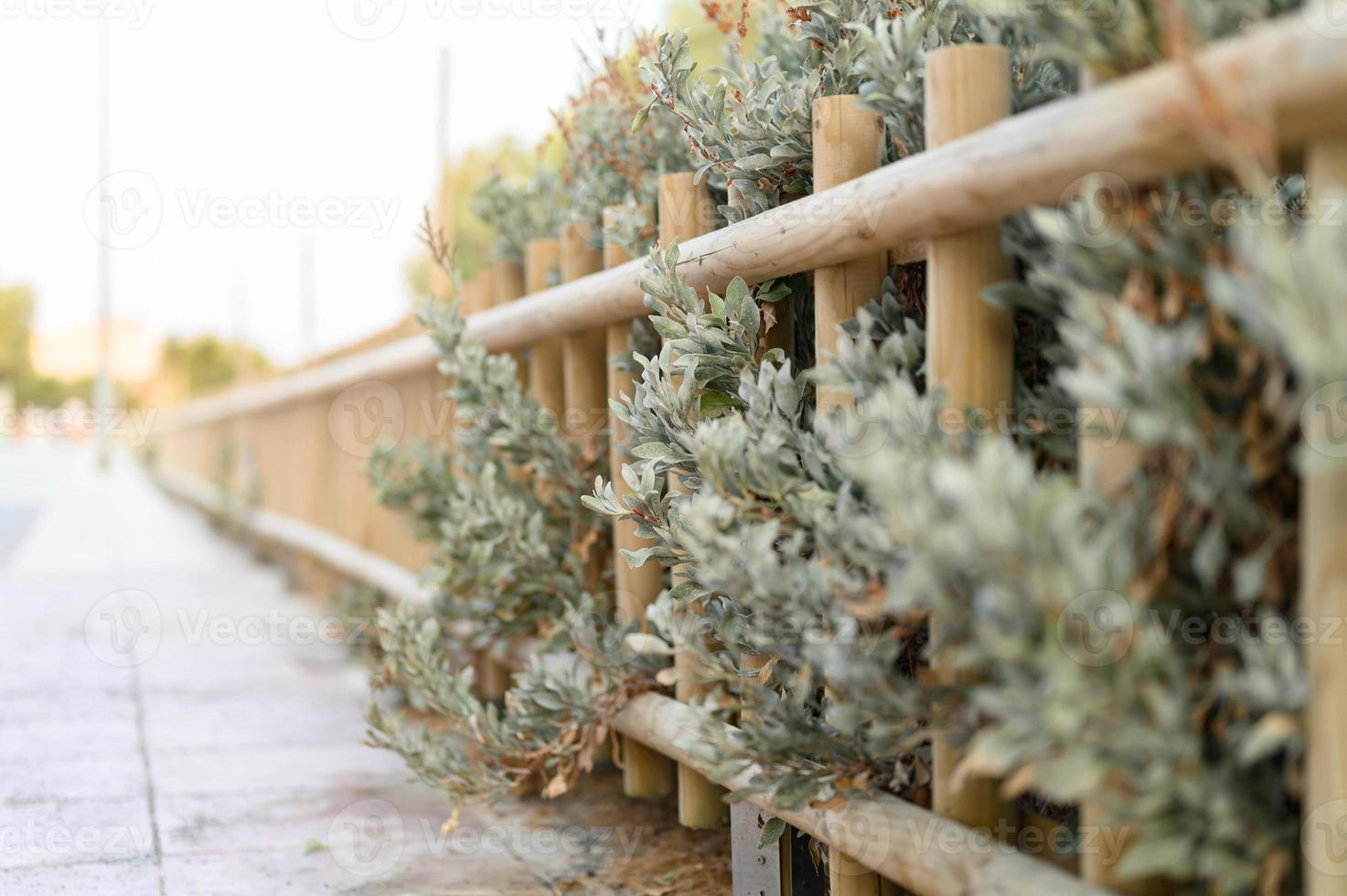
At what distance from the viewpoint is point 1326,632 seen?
45.0 inches

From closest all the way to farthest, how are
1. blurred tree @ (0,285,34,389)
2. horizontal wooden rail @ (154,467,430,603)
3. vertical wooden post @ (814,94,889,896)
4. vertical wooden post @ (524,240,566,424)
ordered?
vertical wooden post @ (814,94,889,896) < vertical wooden post @ (524,240,566,424) < horizontal wooden rail @ (154,467,430,603) < blurred tree @ (0,285,34,389)

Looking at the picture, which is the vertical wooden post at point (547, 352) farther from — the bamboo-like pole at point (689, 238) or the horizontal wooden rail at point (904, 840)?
the horizontal wooden rail at point (904, 840)

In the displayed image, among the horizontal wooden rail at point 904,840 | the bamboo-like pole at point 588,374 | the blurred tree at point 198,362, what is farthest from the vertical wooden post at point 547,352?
the blurred tree at point 198,362

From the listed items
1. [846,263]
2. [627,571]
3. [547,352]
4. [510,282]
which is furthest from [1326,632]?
[510,282]

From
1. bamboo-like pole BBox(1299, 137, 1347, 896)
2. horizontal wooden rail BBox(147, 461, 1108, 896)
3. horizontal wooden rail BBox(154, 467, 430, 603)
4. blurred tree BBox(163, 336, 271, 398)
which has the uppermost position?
blurred tree BBox(163, 336, 271, 398)

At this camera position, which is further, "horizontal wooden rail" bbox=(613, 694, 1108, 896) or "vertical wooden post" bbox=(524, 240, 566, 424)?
"vertical wooden post" bbox=(524, 240, 566, 424)

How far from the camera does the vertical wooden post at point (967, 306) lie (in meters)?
1.60

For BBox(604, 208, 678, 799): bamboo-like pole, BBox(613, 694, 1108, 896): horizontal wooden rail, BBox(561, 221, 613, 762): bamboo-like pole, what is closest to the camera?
BBox(613, 694, 1108, 896): horizontal wooden rail

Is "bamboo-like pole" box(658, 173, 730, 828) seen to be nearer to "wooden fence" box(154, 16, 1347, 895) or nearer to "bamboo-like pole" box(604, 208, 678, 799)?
"wooden fence" box(154, 16, 1347, 895)

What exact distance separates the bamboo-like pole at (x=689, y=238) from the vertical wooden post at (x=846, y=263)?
51 centimetres

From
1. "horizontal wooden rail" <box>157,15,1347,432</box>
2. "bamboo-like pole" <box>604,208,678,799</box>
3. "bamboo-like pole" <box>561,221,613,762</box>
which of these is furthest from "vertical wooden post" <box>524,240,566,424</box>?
"horizontal wooden rail" <box>157,15,1347,432</box>

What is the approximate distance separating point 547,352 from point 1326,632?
2443 millimetres

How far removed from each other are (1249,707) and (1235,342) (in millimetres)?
361

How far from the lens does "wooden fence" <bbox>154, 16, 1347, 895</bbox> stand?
1.14 m
